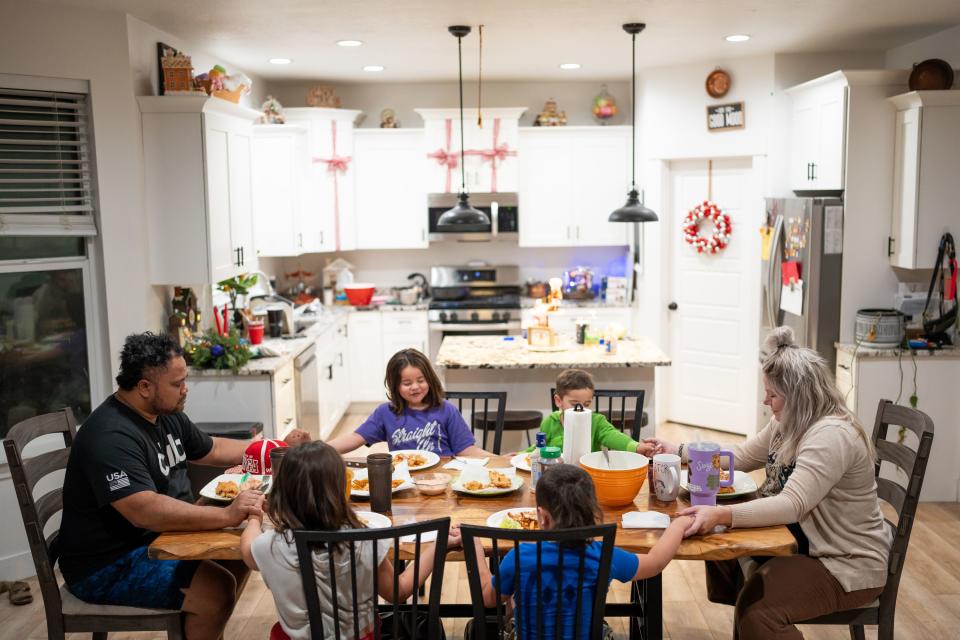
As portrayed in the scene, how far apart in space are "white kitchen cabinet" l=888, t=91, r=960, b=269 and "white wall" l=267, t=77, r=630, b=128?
276 cm

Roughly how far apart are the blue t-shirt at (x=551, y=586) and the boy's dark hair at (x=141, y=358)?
4.18 feet

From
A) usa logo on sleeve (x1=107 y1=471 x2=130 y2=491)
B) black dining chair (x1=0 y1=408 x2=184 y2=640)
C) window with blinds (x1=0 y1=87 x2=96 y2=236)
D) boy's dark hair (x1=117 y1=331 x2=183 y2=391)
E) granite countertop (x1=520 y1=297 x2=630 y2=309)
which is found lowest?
black dining chair (x1=0 y1=408 x2=184 y2=640)

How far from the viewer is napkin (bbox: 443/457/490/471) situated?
3.09 metres

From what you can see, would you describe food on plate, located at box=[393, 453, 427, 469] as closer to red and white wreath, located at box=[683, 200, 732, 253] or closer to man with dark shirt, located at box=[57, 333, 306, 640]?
man with dark shirt, located at box=[57, 333, 306, 640]

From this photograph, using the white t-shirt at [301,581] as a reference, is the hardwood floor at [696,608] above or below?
below

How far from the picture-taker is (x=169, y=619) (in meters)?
2.68

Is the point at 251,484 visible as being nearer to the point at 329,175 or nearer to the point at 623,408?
the point at 623,408

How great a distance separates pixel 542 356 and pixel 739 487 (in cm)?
218

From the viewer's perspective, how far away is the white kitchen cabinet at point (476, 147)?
23.1 ft

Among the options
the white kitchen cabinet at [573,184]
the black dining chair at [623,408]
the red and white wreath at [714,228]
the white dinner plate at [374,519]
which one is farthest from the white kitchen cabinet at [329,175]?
the white dinner plate at [374,519]

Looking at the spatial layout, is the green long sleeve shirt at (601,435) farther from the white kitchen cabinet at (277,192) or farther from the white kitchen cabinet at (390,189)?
the white kitchen cabinet at (390,189)

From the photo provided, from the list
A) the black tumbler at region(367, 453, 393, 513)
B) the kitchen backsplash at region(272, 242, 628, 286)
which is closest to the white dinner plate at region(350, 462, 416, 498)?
the black tumbler at region(367, 453, 393, 513)

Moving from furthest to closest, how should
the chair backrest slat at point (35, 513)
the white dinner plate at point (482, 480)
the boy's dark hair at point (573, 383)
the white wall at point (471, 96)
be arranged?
the white wall at point (471, 96) < the boy's dark hair at point (573, 383) < the white dinner plate at point (482, 480) < the chair backrest slat at point (35, 513)

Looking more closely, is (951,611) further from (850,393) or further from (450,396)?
(450,396)
